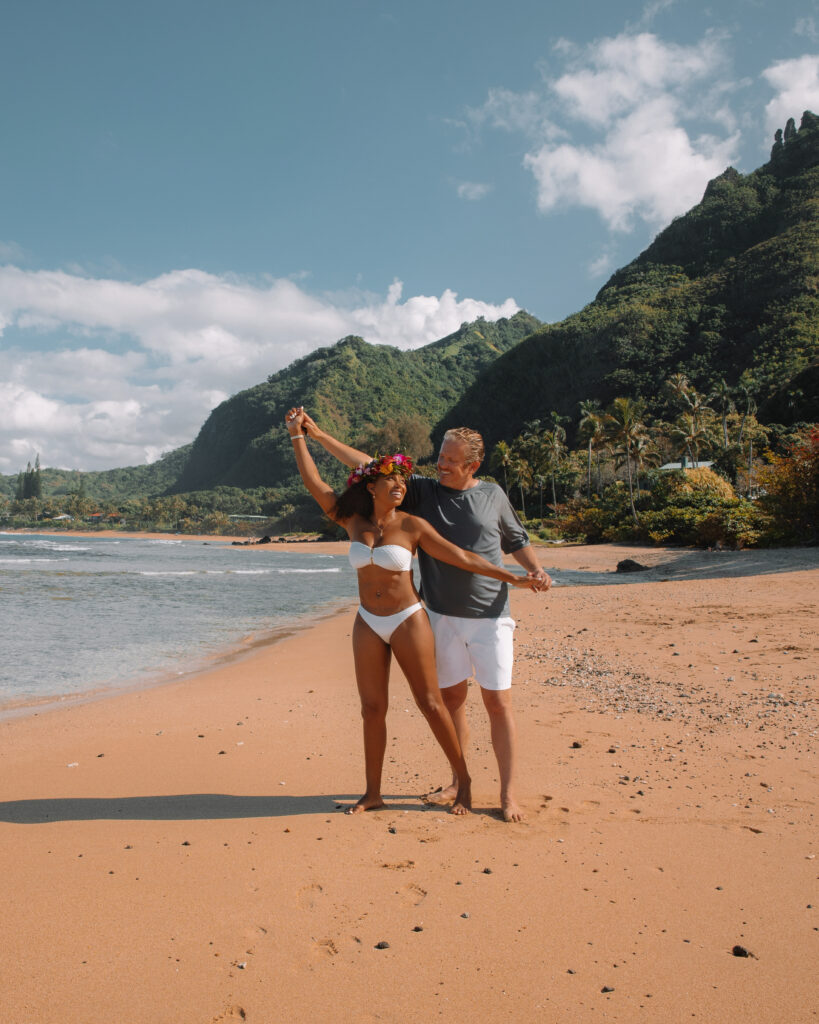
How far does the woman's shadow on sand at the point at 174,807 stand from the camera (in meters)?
3.50

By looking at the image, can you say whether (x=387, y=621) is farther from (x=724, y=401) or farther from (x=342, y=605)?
(x=724, y=401)

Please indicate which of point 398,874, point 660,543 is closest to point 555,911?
point 398,874

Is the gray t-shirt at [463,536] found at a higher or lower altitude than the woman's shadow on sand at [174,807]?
higher

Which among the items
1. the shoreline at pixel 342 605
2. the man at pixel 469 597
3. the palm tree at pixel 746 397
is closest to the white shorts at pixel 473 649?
the man at pixel 469 597

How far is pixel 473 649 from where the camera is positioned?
348 cm

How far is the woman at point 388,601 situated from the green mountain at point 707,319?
68.6 m

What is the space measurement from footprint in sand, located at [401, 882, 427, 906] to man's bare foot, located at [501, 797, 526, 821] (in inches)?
30.6

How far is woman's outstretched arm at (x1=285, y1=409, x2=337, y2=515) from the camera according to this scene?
11.6 feet

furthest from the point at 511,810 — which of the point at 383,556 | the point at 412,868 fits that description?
the point at 383,556

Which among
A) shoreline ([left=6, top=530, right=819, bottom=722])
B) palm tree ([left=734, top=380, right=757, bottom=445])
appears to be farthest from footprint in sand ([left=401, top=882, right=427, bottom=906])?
palm tree ([left=734, top=380, right=757, bottom=445])

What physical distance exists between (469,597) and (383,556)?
0.52 m

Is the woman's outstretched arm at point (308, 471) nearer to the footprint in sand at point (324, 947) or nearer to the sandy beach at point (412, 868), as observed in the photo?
the sandy beach at point (412, 868)

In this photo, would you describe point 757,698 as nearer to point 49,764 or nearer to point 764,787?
point 764,787

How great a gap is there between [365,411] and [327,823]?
518 ft
